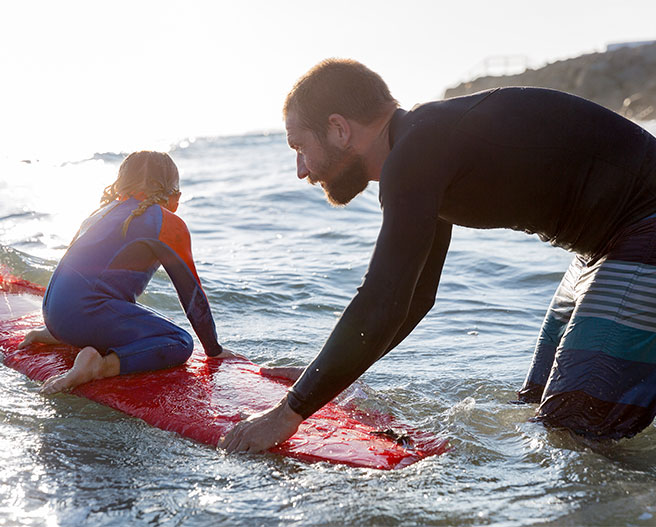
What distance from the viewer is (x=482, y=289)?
22.6ft

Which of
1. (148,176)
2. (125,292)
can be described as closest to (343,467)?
(125,292)

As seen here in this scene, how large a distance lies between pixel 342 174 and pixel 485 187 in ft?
1.64

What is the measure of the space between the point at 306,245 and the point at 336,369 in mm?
6744

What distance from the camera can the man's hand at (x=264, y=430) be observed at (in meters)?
2.56

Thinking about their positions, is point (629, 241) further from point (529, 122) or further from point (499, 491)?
point (499, 491)

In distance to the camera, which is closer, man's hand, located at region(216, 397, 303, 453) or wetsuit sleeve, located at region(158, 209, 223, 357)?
man's hand, located at region(216, 397, 303, 453)

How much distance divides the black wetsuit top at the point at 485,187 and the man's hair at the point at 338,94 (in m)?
0.09

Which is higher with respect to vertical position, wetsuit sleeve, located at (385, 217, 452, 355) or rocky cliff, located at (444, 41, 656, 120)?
rocky cliff, located at (444, 41, 656, 120)

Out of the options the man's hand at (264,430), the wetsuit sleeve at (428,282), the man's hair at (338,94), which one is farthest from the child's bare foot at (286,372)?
the man's hair at (338,94)

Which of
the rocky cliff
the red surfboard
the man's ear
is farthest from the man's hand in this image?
the rocky cliff

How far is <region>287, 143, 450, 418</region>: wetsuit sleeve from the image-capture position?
2.34 meters

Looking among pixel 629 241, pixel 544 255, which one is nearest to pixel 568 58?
pixel 544 255

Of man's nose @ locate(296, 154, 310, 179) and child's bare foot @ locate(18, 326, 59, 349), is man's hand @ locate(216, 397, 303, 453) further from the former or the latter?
child's bare foot @ locate(18, 326, 59, 349)

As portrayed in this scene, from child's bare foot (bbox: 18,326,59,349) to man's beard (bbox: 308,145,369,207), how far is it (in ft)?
6.76
